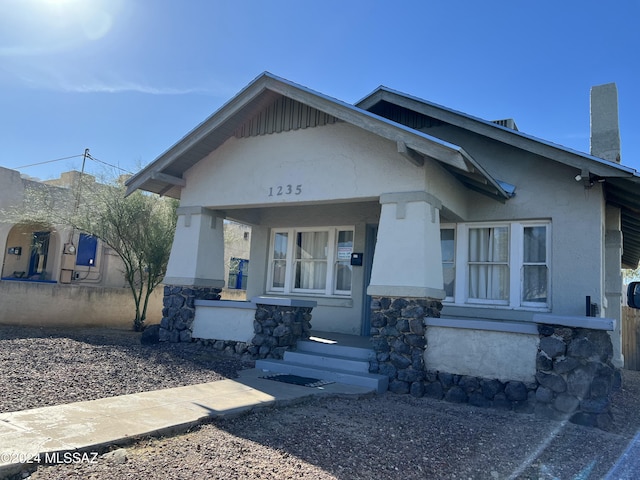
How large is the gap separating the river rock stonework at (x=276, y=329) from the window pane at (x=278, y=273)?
3152 mm

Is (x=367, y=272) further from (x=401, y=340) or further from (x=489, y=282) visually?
(x=401, y=340)

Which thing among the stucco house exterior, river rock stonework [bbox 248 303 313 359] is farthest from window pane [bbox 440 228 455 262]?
river rock stonework [bbox 248 303 313 359]

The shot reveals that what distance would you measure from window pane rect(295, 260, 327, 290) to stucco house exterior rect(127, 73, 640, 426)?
0.03 meters

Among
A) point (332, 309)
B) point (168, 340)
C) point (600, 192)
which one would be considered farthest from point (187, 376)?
point (600, 192)

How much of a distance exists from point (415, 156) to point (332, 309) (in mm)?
4581

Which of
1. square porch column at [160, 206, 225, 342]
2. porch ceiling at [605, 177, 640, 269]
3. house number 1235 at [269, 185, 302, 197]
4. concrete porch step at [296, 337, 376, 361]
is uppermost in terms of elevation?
porch ceiling at [605, 177, 640, 269]

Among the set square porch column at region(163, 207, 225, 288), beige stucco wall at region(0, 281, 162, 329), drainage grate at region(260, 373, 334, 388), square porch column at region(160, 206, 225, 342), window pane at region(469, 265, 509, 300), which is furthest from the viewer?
beige stucco wall at region(0, 281, 162, 329)

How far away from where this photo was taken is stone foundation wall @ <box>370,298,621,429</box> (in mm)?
5895

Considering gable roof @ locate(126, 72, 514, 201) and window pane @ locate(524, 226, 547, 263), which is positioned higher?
gable roof @ locate(126, 72, 514, 201)

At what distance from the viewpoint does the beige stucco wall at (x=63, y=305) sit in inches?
462

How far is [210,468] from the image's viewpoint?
381cm

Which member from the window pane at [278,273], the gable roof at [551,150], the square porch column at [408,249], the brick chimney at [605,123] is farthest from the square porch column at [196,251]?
the brick chimney at [605,123]

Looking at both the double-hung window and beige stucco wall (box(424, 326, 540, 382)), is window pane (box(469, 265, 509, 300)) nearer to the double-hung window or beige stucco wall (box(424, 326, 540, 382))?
beige stucco wall (box(424, 326, 540, 382))

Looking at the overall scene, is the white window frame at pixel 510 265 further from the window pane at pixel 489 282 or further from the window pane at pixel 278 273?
the window pane at pixel 278 273
